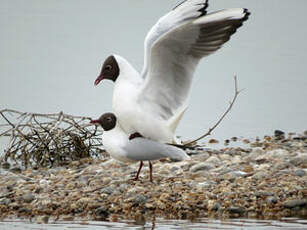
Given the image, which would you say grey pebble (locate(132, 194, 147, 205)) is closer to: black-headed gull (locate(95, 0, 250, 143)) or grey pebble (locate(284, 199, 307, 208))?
black-headed gull (locate(95, 0, 250, 143))

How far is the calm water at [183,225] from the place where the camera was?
5793mm

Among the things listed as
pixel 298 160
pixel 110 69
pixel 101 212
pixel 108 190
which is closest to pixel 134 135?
pixel 108 190

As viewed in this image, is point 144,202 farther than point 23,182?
No

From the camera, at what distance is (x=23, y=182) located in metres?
8.00

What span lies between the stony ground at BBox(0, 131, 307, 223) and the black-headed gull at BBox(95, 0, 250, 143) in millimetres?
585

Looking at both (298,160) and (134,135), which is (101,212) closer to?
(134,135)

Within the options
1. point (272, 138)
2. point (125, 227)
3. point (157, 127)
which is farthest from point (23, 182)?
point (272, 138)

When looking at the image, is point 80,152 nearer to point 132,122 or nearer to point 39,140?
point 39,140

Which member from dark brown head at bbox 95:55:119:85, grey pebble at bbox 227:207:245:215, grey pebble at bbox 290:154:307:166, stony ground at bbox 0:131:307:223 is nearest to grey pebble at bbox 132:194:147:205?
stony ground at bbox 0:131:307:223

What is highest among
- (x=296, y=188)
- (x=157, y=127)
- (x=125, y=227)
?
(x=157, y=127)

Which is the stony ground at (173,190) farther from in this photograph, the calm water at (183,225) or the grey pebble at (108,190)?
the calm water at (183,225)

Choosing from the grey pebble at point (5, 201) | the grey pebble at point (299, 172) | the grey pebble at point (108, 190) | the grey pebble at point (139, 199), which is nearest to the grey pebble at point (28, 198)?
the grey pebble at point (5, 201)

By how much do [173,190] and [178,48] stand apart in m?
1.38

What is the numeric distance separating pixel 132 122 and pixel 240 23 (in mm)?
1460
